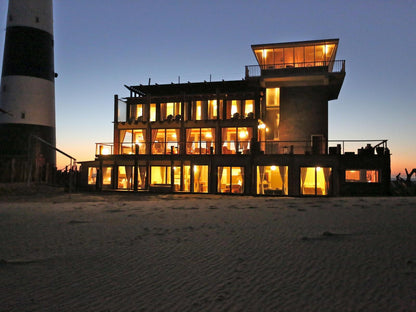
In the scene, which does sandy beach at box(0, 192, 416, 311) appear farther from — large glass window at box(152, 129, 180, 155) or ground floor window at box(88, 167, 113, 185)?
large glass window at box(152, 129, 180, 155)

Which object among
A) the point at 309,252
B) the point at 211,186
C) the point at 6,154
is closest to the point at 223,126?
the point at 211,186

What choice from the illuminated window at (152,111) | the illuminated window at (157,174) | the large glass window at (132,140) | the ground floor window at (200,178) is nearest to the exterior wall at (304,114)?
the ground floor window at (200,178)

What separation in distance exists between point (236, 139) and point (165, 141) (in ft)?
20.6

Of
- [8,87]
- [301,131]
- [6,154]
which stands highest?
[8,87]

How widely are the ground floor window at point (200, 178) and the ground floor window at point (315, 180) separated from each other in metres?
7.01

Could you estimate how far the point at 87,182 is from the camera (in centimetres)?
2828

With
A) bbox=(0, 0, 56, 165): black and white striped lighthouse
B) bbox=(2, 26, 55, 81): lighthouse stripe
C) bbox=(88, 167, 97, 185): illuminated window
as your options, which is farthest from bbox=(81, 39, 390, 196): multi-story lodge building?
bbox=(2, 26, 55, 81): lighthouse stripe

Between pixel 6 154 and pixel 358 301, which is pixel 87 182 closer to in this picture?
pixel 6 154

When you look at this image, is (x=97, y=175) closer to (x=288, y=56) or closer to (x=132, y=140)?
(x=132, y=140)

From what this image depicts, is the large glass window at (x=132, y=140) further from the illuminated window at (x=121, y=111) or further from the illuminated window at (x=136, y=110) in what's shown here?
the illuminated window at (x=136, y=110)

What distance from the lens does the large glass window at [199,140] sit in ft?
89.3

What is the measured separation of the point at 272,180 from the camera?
80.5 feet

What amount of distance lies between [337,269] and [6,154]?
2686 centimetres

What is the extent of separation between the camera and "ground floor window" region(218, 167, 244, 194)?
80.3ft
